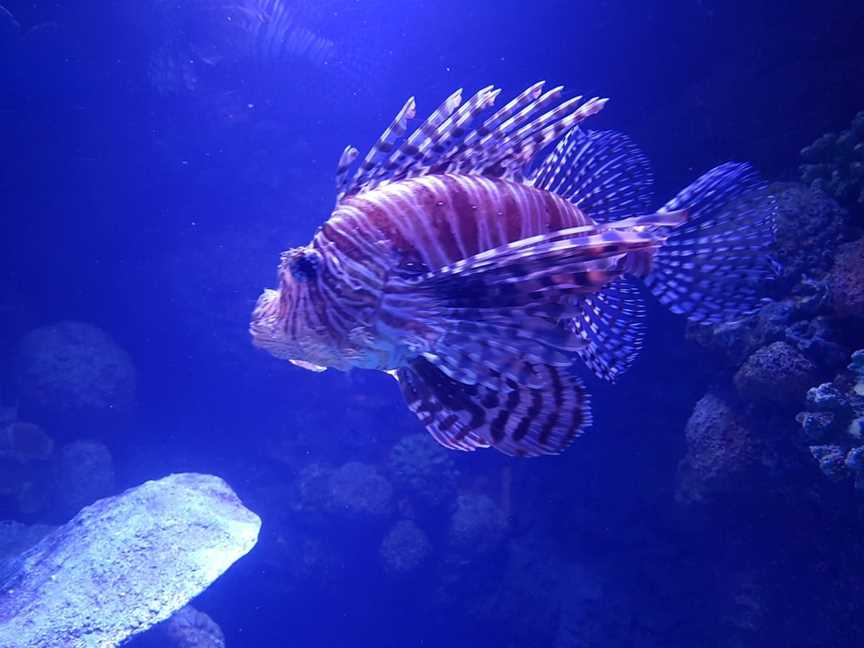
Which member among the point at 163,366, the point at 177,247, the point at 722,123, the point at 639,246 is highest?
the point at 722,123

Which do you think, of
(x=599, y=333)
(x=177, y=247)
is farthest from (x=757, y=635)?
(x=177, y=247)

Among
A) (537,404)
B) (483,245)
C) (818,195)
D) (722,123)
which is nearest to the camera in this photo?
(537,404)

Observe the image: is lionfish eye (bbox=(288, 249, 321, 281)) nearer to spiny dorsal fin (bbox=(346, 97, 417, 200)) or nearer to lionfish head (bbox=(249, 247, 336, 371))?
lionfish head (bbox=(249, 247, 336, 371))

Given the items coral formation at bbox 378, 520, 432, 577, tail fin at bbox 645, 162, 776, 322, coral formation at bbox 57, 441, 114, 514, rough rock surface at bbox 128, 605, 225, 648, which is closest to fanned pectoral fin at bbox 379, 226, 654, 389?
tail fin at bbox 645, 162, 776, 322

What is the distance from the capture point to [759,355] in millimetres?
4965

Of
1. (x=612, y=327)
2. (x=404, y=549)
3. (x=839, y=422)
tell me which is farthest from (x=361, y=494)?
(x=612, y=327)

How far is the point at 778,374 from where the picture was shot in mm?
4805

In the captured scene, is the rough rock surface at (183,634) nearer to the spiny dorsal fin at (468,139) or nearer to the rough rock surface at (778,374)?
the spiny dorsal fin at (468,139)

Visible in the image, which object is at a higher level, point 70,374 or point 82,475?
point 70,374

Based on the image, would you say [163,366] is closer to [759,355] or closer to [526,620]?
[526,620]

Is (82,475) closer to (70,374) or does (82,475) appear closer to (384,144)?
(70,374)

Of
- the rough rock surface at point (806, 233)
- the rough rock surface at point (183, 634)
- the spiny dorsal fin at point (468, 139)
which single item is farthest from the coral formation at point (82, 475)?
the rough rock surface at point (806, 233)

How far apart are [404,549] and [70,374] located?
6.79m

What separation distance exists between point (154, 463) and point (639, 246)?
1130 centimetres
